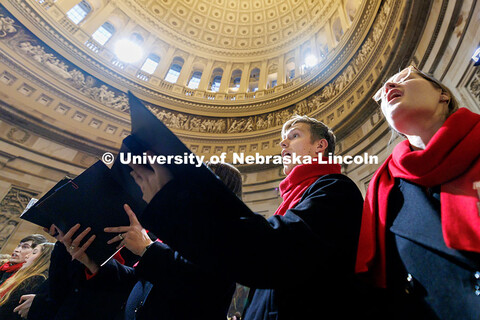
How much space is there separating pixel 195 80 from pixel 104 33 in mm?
5539

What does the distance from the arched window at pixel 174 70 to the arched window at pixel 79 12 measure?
491cm

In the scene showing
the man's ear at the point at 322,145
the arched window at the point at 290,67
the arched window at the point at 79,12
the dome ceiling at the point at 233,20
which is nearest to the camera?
the man's ear at the point at 322,145

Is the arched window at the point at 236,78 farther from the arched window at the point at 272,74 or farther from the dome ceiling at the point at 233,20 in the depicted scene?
the arched window at the point at 272,74

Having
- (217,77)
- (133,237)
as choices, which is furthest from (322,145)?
(217,77)

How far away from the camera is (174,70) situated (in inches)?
562

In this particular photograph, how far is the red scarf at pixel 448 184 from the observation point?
2.26ft

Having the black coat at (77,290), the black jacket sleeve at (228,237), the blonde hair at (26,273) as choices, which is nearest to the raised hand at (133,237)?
the black coat at (77,290)

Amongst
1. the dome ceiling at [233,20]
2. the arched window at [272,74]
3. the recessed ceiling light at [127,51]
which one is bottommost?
the recessed ceiling light at [127,51]

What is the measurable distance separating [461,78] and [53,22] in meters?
13.2

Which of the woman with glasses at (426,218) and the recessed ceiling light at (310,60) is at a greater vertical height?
the recessed ceiling light at (310,60)

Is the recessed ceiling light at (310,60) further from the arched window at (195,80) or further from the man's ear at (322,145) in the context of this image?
the man's ear at (322,145)

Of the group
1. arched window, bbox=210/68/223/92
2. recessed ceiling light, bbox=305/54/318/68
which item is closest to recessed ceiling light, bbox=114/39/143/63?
arched window, bbox=210/68/223/92
